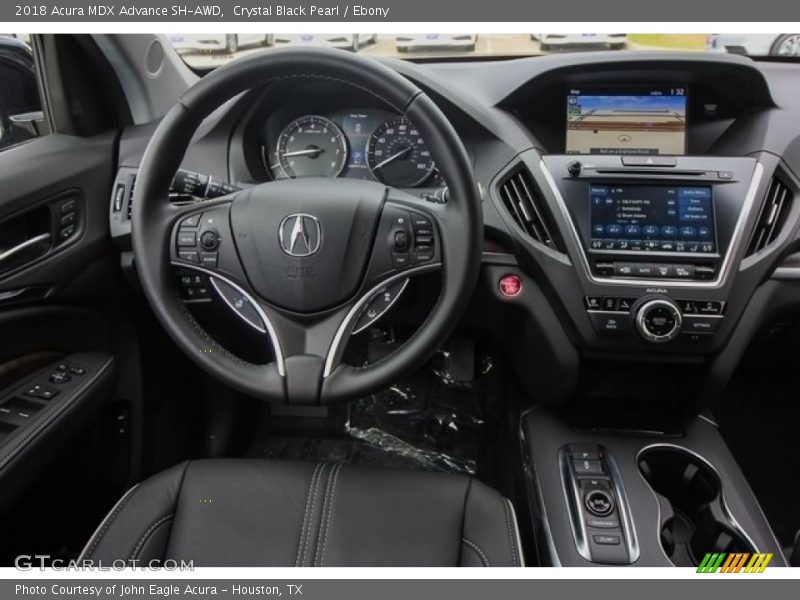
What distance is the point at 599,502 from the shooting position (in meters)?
1.37

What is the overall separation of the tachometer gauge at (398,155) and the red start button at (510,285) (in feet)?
0.99

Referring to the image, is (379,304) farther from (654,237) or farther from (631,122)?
(631,122)

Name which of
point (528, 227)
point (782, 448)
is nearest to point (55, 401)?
point (528, 227)

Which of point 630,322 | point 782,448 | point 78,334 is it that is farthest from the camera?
point 782,448

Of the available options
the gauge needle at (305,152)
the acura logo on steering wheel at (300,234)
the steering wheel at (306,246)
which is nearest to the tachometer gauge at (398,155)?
the gauge needle at (305,152)

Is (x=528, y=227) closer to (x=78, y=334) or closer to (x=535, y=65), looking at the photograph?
(x=535, y=65)

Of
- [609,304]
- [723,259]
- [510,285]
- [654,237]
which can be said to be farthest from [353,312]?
[723,259]

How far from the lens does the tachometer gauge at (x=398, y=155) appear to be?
4.92 ft

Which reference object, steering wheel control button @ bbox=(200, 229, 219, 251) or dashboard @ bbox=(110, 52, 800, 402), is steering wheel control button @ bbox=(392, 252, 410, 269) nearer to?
dashboard @ bbox=(110, 52, 800, 402)

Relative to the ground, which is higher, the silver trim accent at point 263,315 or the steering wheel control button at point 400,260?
the steering wheel control button at point 400,260

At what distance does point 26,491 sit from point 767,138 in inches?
63.8

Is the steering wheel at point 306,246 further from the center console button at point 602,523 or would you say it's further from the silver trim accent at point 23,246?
the center console button at point 602,523

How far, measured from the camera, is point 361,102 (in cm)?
154

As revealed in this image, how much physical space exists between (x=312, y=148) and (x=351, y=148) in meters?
0.09
